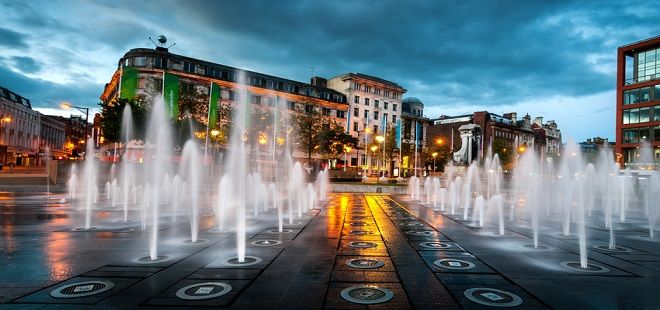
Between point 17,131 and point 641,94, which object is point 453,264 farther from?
point 17,131

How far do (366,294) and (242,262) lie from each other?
2.94 metres

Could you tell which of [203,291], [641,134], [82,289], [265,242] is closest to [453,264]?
[265,242]

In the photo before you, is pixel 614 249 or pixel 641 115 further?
pixel 641 115

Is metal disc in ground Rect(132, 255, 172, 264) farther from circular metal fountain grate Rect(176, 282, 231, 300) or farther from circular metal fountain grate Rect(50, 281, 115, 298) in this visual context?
circular metal fountain grate Rect(176, 282, 231, 300)

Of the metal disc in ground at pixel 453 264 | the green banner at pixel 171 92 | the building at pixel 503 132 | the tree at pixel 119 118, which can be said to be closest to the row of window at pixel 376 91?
the building at pixel 503 132

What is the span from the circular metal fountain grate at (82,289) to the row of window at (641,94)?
7621cm

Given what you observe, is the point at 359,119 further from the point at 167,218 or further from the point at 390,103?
the point at 167,218

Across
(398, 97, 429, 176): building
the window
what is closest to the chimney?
(398, 97, 429, 176): building

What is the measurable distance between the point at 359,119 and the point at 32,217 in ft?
234

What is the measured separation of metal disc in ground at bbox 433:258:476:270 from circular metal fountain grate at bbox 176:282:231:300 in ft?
13.7

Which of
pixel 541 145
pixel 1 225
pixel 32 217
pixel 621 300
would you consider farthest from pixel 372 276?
pixel 541 145

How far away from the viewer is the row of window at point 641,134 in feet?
197

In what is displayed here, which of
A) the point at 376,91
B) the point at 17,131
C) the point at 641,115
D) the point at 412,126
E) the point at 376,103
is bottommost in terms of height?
the point at 17,131

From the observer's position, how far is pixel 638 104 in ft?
203
